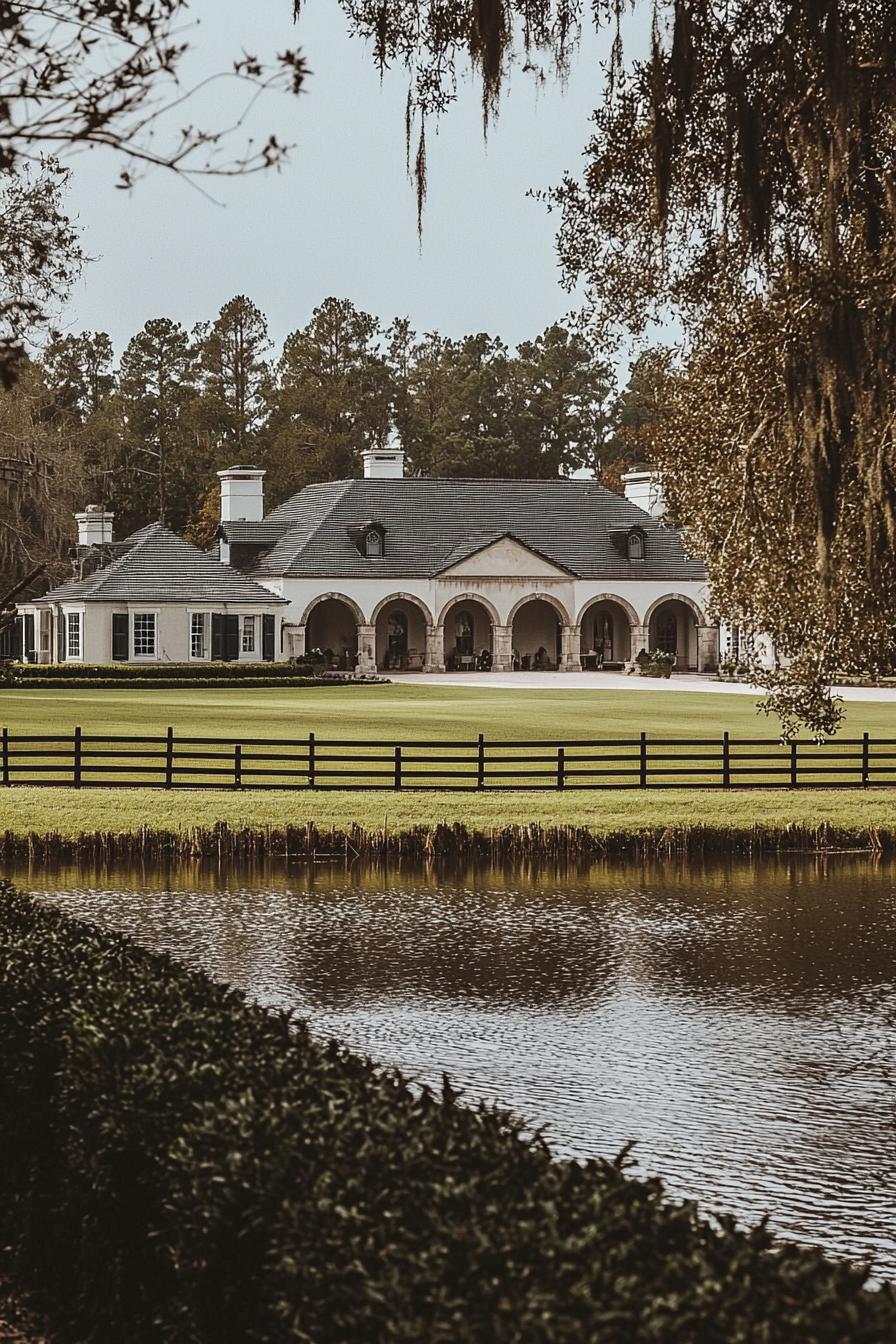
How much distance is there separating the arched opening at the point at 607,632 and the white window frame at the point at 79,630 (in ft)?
65.2

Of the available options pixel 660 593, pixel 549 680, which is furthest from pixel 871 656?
pixel 660 593

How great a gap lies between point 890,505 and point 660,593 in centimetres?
5746

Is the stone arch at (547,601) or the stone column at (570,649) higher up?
the stone arch at (547,601)

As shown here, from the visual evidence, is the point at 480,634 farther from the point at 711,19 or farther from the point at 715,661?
the point at 711,19

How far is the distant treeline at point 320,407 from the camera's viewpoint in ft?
291

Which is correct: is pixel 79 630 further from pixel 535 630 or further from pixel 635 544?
pixel 635 544

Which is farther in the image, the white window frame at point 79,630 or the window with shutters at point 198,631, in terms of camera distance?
the window with shutters at point 198,631

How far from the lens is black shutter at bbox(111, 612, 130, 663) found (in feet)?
196

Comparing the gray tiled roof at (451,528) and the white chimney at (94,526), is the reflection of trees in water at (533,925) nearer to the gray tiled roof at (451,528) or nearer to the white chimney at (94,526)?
the gray tiled roof at (451,528)

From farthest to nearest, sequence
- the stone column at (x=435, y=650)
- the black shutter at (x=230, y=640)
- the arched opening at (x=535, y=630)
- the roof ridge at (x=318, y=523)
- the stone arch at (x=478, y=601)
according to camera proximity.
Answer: the arched opening at (x=535, y=630), the roof ridge at (x=318, y=523), the stone arch at (x=478, y=601), the stone column at (x=435, y=650), the black shutter at (x=230, y=640)

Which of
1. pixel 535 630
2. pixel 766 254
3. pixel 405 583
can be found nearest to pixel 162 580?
pixel 405 583

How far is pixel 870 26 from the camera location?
10.5 metres

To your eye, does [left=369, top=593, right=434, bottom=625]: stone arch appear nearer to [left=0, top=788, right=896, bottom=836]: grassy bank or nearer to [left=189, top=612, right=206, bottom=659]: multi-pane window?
[left=189, top=612, right=206, bottom=659]: multi-pane window

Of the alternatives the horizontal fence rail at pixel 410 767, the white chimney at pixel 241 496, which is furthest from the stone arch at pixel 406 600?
the horizontal fence rail at pixel 410 767
